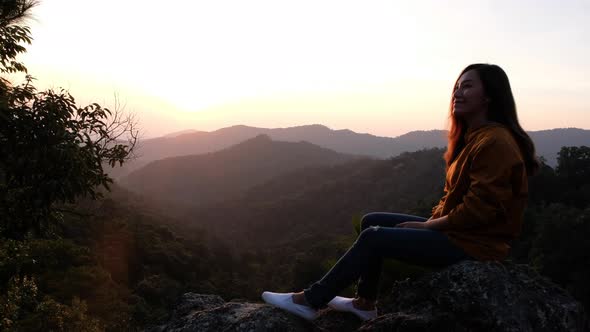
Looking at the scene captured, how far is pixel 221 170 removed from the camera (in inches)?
6191

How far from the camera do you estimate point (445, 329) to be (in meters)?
2.86

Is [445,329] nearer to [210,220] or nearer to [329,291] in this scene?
[329,291]

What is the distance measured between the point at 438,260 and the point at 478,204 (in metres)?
0.54

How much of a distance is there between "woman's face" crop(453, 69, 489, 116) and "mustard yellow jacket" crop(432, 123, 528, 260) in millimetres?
204

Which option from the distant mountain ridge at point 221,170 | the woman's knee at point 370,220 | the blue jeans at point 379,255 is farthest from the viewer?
the distant mountain ridge at point 221,170

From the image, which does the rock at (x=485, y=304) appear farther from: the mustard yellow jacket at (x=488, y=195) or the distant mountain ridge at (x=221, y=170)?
the distant mountain ridge at (x=221, y=170)

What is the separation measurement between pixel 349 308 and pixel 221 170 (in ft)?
512

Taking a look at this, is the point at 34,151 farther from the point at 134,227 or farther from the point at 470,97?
the point at 134,227

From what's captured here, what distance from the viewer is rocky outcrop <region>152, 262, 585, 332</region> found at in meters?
2.88

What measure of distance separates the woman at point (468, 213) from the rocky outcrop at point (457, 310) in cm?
12

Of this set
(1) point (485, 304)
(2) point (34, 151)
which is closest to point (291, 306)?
(1) point (485, 304)

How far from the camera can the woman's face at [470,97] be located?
3.41 m

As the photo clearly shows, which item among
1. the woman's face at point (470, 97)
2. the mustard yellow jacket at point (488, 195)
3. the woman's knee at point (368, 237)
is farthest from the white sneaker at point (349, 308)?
the woman's face at point (470, 97)

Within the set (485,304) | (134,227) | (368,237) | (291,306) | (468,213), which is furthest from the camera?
(134,227)
